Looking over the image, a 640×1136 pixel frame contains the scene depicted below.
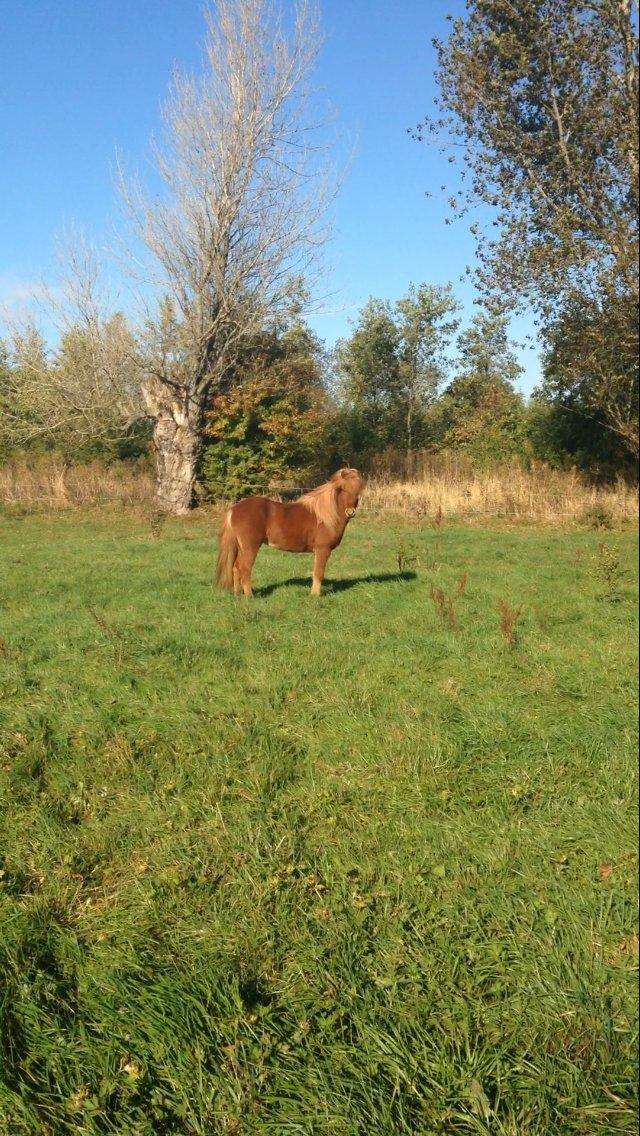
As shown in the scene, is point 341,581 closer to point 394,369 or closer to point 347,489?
point 347,489

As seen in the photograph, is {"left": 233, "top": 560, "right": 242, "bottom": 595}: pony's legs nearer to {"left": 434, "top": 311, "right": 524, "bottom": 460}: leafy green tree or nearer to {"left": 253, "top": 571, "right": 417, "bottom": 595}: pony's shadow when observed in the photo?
{"left": 253, "top": 571, "right": 417, "bottom": 595}: pony's shadow

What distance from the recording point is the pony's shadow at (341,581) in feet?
29.8

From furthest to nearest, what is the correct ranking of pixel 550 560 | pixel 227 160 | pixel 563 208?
pixel 227 160 → pixel 563 208 → pixel 550 560

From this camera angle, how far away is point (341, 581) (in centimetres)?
967

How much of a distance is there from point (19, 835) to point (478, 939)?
244 centimetres

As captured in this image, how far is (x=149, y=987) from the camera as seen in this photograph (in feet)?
8.07

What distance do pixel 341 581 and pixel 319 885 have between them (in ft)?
22.2

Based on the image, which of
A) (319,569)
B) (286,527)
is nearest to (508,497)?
(319,569)

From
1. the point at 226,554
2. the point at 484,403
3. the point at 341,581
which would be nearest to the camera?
the point at 226,554

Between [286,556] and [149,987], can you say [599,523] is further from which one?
[149,987]

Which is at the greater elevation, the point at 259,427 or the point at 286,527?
the point at 259,427

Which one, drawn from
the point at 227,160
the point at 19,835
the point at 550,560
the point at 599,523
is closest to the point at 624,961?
the point at 19,835

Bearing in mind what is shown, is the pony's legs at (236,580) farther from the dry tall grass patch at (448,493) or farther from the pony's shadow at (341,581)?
the dry tall grass patch at (448,493)

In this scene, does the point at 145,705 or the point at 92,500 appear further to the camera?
the point at 92,500
